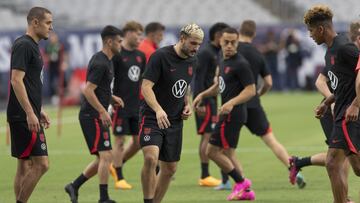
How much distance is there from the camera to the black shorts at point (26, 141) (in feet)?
34.8

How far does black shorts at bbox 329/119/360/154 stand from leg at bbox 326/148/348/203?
2.6 inches

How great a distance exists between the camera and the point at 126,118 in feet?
47.5

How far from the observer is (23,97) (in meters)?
10.2

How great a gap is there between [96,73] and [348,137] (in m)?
3.73


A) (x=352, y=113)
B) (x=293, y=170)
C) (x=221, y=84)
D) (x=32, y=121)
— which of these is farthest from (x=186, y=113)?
(x=293, y=170)

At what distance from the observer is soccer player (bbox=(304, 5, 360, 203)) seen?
9984mm

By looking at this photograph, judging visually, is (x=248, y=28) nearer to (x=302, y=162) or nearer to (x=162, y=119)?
(x=302, y=162)

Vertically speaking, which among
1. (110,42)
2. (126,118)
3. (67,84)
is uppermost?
(110,42)

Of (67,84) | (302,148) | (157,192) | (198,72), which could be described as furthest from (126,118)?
(67,84)

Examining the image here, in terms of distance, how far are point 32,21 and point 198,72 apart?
466 centimetres

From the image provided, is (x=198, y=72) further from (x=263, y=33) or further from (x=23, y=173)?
(x=263, y=33)

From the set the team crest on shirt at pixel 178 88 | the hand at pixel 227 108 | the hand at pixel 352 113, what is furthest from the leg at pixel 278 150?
the hand at pixel 352 113

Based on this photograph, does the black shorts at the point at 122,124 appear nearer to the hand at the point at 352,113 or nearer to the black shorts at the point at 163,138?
the black shorts at the point at 163,138

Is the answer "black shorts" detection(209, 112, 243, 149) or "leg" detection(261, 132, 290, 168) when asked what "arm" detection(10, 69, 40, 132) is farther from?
"leg" detection(261, 132, 290, 168)
